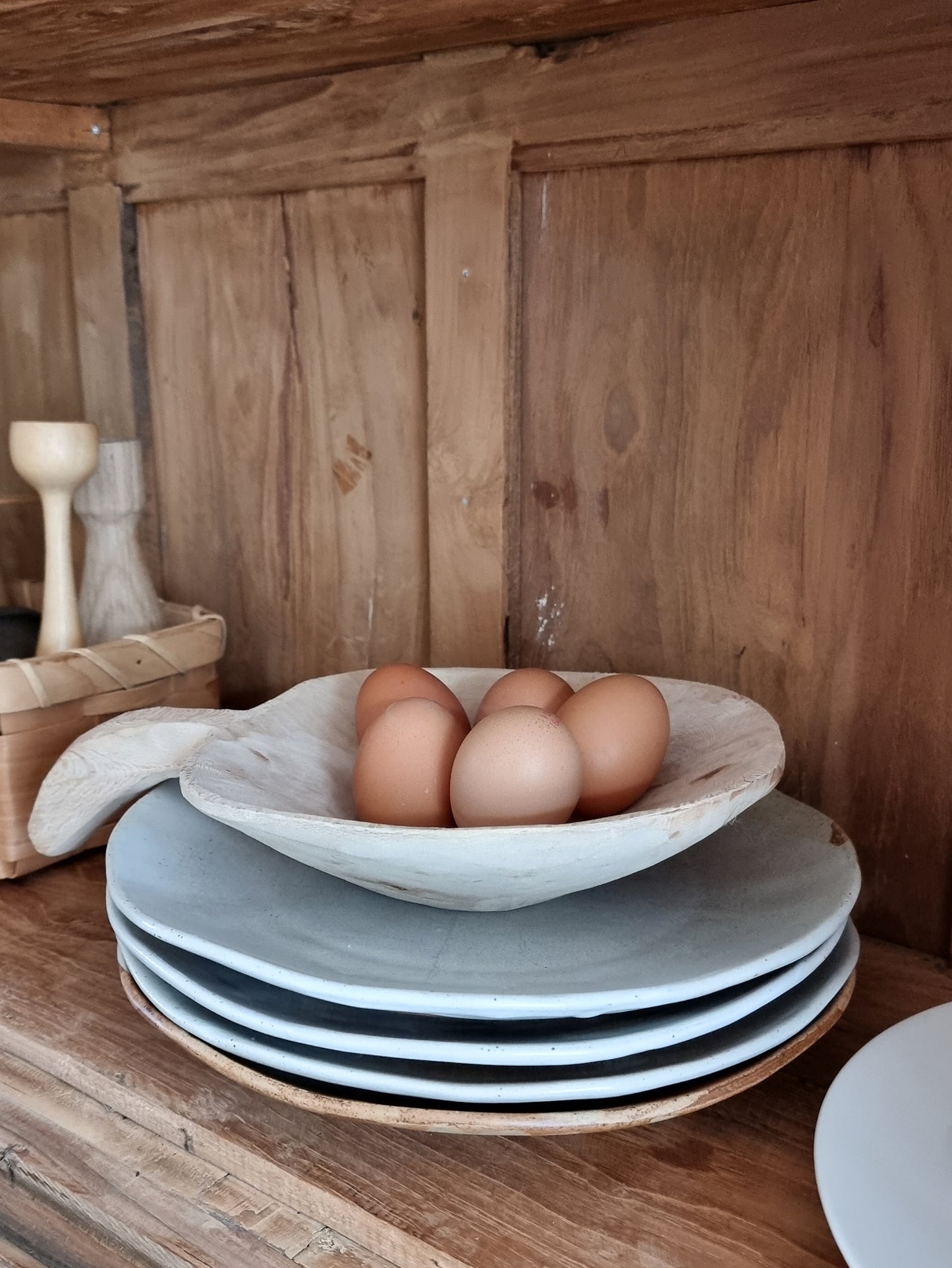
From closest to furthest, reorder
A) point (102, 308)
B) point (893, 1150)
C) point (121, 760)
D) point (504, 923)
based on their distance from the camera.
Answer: point (893, 1150) < point (504, 923) < point (121, 760) < point (102, 308)

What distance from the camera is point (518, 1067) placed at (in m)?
0.48

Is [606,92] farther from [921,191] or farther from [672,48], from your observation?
[921,191]

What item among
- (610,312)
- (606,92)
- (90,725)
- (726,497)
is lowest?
(90,725)

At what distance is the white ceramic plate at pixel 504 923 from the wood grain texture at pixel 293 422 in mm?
298

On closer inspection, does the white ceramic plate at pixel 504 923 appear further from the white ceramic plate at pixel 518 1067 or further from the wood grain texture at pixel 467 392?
the wood grain texture at pixel 467 392

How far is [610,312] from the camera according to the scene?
0.73m

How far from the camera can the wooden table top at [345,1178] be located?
456mm

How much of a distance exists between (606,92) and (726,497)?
26cm

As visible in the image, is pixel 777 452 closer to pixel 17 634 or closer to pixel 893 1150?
pixel 893 1150

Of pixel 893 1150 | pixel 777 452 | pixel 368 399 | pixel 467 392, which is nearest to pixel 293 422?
pixel 368 399

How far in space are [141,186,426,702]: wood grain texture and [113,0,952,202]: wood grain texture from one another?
4cm

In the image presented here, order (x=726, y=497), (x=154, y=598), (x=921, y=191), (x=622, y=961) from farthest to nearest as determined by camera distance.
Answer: (x=154, y=598) < (x=726, y=497) < (x=921, y=191) < (x=622, y=961)

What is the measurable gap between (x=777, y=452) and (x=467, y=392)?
0.74 feet

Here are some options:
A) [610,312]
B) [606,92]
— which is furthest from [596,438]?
[606,92]
